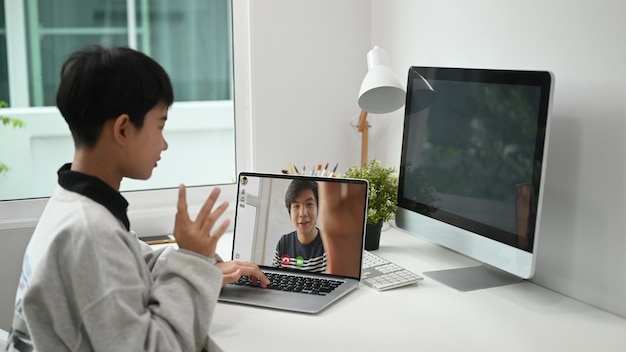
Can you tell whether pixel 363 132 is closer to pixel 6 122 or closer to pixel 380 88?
pixel 380 88

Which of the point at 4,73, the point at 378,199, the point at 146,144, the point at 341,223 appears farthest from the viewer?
the point at 4,73

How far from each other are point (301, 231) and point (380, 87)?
0.52 metres

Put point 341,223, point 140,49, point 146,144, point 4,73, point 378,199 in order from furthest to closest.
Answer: point 140,49, point 4,73, point 378,199, point 341,223, point 146,144

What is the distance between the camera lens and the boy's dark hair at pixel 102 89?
3.73 feet

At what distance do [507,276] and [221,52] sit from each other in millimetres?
1194

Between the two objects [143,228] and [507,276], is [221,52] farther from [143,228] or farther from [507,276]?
[507,276]

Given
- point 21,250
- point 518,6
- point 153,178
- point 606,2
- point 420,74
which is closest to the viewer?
point 606,2

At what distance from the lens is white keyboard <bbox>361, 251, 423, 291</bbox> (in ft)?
5.04

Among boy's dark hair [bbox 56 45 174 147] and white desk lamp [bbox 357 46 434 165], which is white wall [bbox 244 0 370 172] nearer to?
white desk lamp [bbox 357 46 434 165]

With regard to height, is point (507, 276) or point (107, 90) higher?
point (107, 90)

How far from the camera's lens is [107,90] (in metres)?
1.14

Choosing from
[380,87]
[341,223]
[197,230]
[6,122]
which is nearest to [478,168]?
[341,223]

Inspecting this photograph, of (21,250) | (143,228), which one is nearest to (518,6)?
(143,228)

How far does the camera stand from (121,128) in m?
1.16
